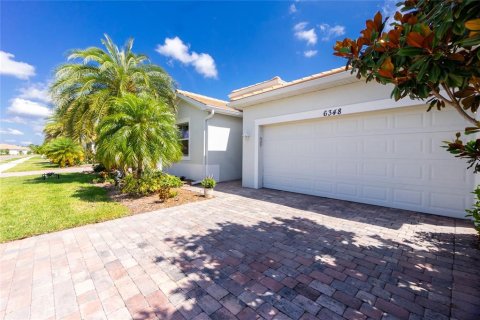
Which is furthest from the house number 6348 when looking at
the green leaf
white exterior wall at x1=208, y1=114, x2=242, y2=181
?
white exterior wall at x1=208, y1=114, x2=242, y2=181

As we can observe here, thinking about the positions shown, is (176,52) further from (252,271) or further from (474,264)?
(474,264)

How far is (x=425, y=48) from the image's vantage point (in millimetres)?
1721

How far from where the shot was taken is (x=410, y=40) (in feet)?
5.66

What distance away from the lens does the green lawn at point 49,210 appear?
4.61 meters

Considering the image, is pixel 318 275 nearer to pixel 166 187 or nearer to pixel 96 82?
pixel 166 187

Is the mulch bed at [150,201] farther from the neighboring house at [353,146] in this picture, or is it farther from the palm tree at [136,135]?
the neighboring house at [353,146]

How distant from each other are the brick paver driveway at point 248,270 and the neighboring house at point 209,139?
5652mm

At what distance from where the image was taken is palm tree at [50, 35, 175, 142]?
9.09 m

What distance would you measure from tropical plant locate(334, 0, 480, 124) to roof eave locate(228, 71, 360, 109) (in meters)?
3.86

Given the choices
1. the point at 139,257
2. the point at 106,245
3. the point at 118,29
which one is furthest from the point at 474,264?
the point at 118,29

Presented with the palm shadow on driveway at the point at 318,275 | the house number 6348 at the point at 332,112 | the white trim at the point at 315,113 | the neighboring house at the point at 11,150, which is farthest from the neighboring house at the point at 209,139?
the neighboring house at the point at 11,150

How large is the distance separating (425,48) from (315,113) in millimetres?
5594

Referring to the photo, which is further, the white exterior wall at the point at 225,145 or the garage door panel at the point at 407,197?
the white exterior wall at the point at 225,145

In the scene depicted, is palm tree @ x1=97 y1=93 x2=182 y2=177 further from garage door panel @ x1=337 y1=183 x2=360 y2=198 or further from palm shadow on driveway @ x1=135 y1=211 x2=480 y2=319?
garage door panel @ x1=337 y1=183 x2=360 y2=198
